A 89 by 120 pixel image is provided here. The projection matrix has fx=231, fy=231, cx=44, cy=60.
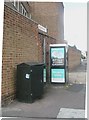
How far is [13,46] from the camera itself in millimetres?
6430

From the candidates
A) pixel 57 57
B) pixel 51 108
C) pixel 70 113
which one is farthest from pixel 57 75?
pixel 70 113

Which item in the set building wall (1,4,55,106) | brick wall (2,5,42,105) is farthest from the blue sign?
brick wall (2,5,42,105)

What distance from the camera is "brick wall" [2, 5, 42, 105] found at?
19.5ft

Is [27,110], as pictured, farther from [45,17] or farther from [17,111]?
[45,17]

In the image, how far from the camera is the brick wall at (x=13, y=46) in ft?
19.5

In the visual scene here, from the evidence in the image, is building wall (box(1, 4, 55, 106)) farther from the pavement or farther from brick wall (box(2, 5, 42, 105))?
the pavement

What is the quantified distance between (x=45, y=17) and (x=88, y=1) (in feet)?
25.5

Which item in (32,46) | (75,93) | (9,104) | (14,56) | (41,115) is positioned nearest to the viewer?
(41,115)

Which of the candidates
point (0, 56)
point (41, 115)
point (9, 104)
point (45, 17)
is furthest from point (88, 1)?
point (45, 17)

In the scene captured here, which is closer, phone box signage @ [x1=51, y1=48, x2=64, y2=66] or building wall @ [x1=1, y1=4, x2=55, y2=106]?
building wall @ [x1=1, y1=4, x2=55, y2=106]

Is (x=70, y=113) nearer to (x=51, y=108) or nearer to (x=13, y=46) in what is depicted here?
(x=51, y=108)

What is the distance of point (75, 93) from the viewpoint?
24.3 ft

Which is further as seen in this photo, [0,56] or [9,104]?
[9,104]

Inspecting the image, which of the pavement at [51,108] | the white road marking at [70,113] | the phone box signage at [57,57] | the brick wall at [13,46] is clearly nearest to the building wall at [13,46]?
the brick wall at [13,46]
